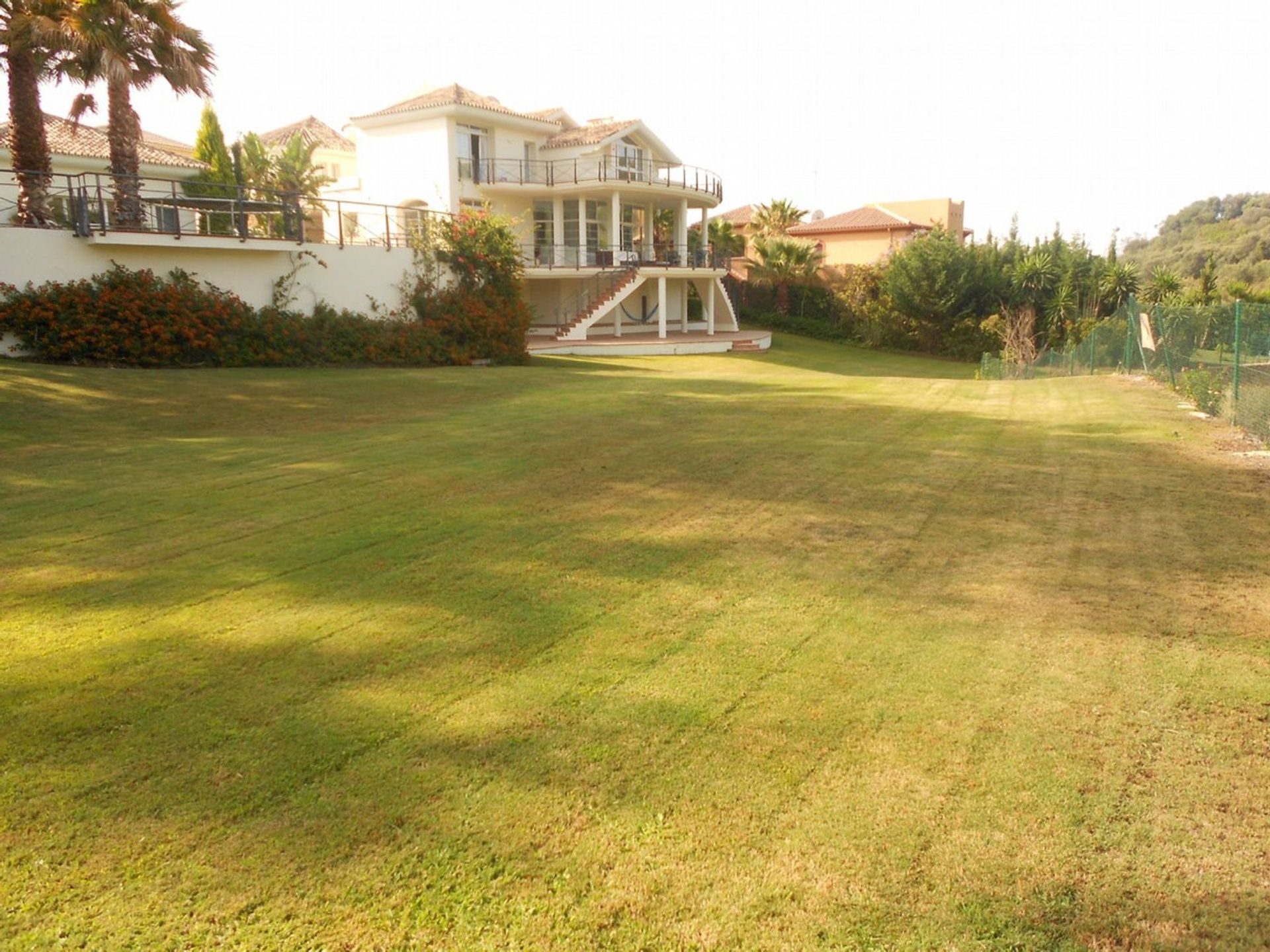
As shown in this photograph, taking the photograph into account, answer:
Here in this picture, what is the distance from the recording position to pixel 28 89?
720 inches

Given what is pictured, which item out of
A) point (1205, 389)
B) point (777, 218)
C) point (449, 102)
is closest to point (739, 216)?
point (777, 218)

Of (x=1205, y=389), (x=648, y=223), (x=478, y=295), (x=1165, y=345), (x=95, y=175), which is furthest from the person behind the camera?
(x=648, y=223)

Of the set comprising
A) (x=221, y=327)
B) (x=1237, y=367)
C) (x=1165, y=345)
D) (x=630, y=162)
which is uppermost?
(x=630, y=162)

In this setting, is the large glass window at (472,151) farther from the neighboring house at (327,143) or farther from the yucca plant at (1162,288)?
the yucca plant at (1162,288)

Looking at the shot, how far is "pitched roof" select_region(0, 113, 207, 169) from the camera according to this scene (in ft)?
93.8

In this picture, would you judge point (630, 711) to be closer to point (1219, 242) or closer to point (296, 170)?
point (296, 170)

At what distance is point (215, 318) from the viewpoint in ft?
59.8

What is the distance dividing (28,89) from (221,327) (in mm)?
6108

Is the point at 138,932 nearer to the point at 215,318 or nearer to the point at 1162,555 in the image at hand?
the point at 1162,555

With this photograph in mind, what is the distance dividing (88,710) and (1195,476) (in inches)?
364

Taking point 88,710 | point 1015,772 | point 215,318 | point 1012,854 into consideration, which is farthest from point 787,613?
point 215,318

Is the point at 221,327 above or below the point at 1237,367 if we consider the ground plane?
above

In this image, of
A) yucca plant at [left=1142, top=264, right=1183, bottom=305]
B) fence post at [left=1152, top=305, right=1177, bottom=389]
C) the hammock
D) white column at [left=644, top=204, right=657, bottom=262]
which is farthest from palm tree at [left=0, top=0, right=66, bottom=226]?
Result: yucca plant at [left=1142, top=264, right=1183, bottom=305]

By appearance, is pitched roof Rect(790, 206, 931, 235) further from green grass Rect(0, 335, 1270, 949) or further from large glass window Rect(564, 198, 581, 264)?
green grass Rect(0, 335, 1270, 949)
